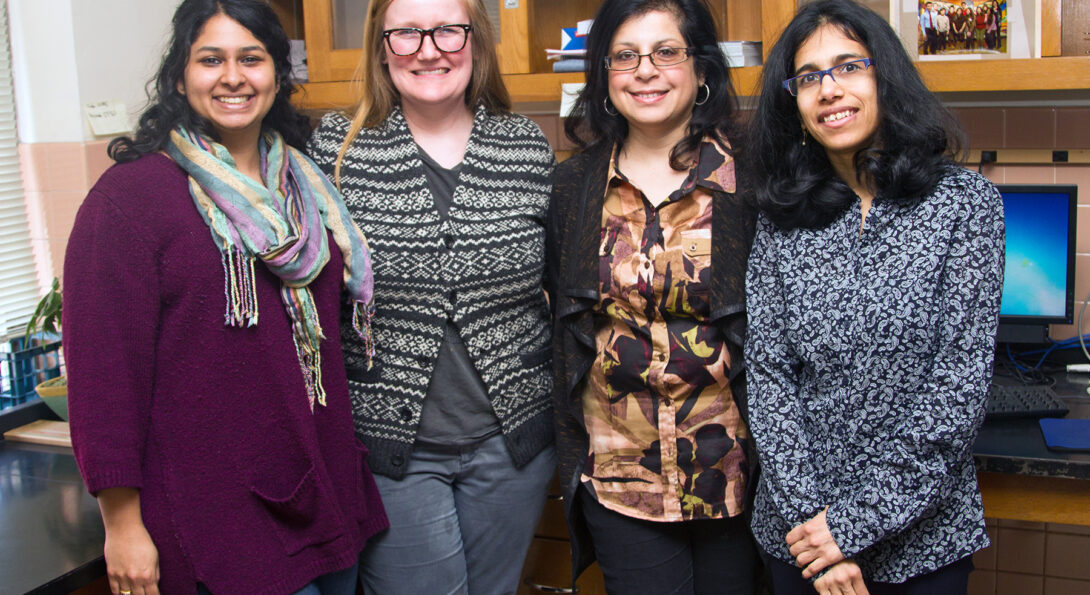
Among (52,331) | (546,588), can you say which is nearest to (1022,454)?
(546,588)

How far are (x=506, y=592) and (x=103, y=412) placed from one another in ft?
2.63

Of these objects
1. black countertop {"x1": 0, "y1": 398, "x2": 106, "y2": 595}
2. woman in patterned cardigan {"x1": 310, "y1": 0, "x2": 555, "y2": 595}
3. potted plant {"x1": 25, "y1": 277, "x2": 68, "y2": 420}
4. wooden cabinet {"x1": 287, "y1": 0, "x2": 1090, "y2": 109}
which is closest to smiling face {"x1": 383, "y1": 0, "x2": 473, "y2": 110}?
woman in patterned cardigan {"x1": 310, "y1": 0, "x2": 555, "y2": 595}

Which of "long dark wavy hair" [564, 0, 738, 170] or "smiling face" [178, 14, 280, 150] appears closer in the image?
"smiling face" [178, 14, 280, 150]

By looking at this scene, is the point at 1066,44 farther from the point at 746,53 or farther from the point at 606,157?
the point at 606,157

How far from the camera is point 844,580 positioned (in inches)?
51.9

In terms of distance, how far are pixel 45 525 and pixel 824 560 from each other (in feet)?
4.18

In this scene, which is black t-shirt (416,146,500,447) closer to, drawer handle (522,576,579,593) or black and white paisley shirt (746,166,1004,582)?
black and white paisley shirt (746,166,1004,582)

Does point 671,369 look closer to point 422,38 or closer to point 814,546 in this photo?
point 814,546

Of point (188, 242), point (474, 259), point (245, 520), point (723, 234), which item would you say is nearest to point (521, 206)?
point (474, 259)

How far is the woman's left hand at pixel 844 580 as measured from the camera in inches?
51.8

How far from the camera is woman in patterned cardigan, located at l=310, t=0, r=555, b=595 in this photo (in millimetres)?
1549

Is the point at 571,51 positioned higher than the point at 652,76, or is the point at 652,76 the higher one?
the point at 571,51

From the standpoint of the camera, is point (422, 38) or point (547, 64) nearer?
point (422, 38)

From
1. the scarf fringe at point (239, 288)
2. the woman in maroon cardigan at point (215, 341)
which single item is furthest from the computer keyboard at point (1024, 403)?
the scarf fringe at point (239, 288)
